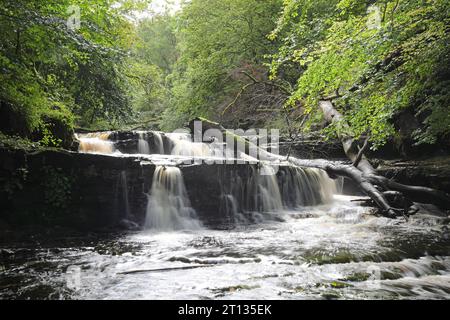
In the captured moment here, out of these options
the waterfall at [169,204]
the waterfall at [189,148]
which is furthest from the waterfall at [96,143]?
the waterfall at [169,204]

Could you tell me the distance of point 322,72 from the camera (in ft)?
20.3

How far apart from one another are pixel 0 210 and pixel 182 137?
27.1 feet

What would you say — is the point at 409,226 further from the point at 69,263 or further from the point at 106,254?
the point at 69,263

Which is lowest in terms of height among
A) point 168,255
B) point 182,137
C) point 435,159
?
point 168,255

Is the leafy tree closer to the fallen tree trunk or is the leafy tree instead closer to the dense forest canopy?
the dense forest canopy

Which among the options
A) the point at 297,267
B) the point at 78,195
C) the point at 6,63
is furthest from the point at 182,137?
the point at 297,267

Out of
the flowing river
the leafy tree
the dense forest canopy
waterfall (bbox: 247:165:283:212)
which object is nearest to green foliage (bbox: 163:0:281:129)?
the dense forest canopy

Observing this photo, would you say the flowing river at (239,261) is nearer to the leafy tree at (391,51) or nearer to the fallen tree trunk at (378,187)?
the fallen tree trunk at (378,187)

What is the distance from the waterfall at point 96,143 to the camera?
10.9 meters

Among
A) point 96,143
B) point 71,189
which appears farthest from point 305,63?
point 96,143

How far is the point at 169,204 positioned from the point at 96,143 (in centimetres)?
532

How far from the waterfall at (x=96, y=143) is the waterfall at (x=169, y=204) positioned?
442 centimetres

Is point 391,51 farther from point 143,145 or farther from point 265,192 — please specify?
point 143,145

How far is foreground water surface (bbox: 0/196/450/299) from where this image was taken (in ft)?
11.3
